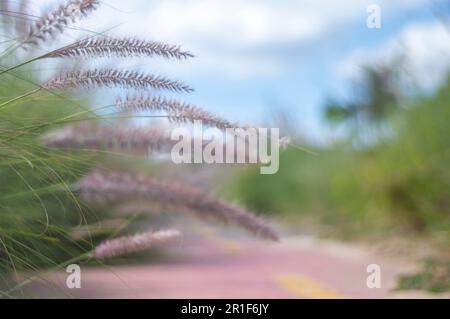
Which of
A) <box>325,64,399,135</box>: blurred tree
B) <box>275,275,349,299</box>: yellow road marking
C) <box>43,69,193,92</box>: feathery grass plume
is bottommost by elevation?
<box>275,275,349,299</box>: yellow road marking

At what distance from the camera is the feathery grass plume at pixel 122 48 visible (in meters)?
1.94

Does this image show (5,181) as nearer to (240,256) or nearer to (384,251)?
(240,256)

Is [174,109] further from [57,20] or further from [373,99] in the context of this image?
[373,99]

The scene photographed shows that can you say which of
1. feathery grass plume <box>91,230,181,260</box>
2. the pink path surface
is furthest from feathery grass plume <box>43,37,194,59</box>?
the pink path surface

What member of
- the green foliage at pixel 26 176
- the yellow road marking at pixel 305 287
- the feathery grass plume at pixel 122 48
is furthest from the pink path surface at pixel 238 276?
the feathery grass plume at pixel 122 48

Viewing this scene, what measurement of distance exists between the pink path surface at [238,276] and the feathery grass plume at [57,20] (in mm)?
753

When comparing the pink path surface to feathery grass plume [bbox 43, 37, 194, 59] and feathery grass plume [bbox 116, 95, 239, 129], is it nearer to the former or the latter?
feathery grass plume [bbox 116, 95, 239, 129]

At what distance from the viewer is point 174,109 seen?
204 cm

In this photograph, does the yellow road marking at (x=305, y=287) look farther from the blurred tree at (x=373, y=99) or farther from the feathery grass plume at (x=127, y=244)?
the blurred tree at (x=373, y=99)

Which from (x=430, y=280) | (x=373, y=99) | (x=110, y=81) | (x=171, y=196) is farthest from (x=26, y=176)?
(x=373, y=99)

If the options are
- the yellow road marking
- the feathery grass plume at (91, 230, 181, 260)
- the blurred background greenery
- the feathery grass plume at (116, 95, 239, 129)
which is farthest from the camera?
the blurred background greenery

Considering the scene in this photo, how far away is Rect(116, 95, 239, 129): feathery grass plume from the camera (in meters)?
2.00

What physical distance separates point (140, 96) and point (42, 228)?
78cm
